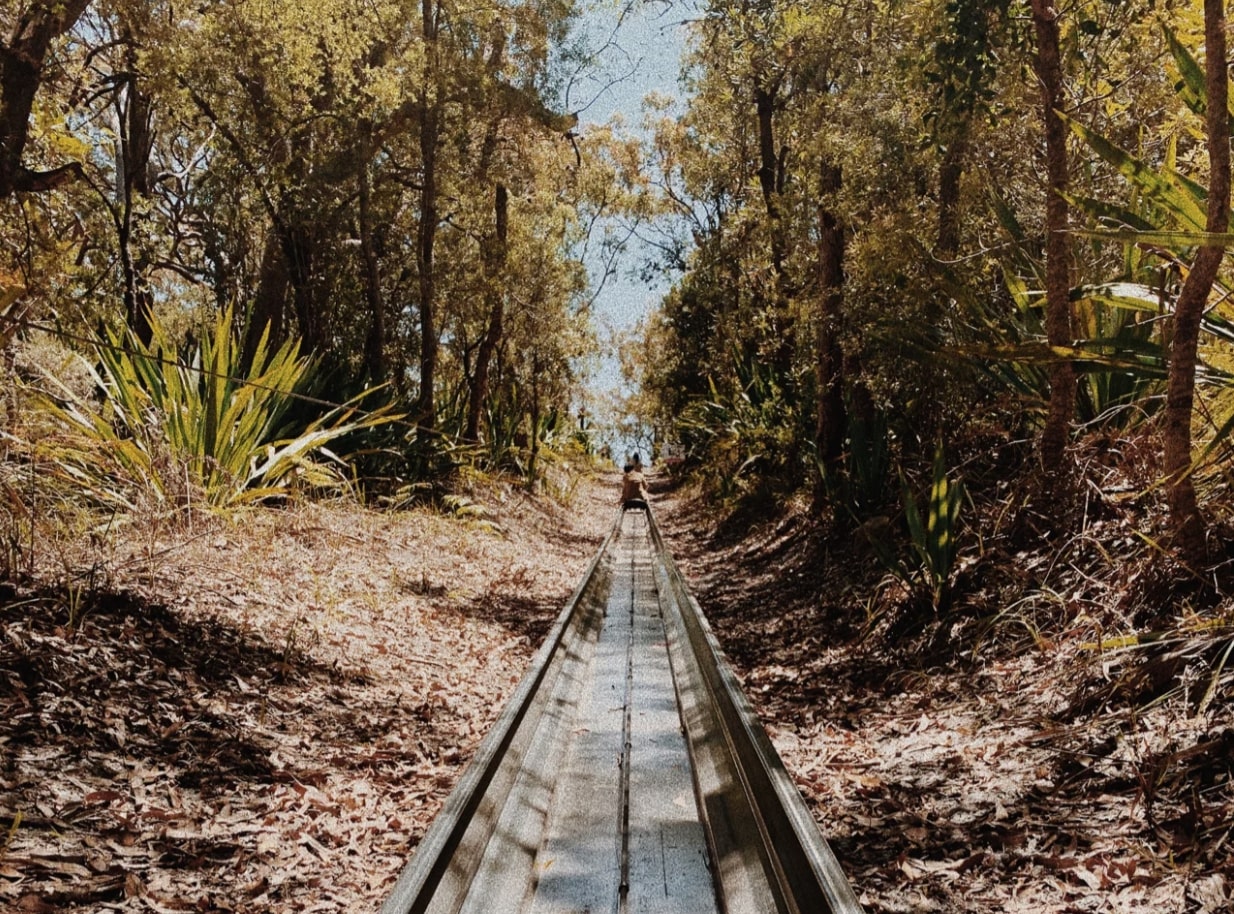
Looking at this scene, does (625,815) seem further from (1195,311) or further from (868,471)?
(868,471)

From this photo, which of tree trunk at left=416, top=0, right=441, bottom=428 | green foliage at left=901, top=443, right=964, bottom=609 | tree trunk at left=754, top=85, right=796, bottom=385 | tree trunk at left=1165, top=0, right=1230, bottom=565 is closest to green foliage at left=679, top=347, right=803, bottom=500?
tree trunk at left=754, top=85, right=796, bottom=385

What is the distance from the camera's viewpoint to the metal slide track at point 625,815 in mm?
3252

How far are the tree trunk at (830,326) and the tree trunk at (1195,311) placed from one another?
5.98m

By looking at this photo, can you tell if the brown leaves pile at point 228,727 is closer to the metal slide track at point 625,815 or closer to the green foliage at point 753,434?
the metal slide track at point 625,815

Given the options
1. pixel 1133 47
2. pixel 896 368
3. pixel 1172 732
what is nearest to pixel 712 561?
pixel 896 368

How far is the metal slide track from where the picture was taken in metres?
3.25

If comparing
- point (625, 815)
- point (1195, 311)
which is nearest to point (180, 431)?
point (625, 815)

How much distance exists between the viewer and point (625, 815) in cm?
423

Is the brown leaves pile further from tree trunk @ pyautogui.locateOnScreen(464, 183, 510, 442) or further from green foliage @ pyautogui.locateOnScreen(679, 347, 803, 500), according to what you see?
tree trunk @ pyautogui.locateOnScreen(464, 183, 510, 442)

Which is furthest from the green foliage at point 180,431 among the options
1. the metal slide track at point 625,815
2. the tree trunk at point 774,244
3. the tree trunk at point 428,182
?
the tree trunk at point 774,244

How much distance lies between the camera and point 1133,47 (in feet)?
23.8

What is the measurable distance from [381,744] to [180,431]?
158 inches

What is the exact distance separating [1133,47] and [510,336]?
54.9 ft

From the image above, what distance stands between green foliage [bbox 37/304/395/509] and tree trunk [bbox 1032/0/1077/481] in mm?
4712
